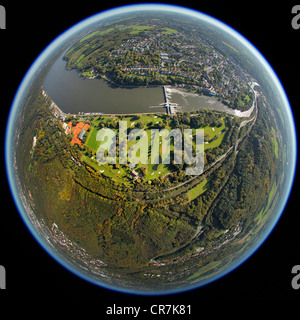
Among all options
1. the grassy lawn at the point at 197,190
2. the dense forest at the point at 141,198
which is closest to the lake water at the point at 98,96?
the dense forest at the point at 141,198

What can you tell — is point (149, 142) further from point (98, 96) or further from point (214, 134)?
Result: point (98, 96)

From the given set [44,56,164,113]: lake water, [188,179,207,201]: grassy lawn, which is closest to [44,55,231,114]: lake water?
[44,56,164,113]: lake water

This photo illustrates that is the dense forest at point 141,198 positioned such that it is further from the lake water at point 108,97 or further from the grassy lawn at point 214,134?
Answer: the lake water at point 108,97

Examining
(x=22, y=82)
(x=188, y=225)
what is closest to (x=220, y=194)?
(x=188, y=225)

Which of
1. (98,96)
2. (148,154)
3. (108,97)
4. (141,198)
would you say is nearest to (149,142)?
(148,154)

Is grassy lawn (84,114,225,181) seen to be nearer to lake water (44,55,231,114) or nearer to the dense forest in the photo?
the dense forest

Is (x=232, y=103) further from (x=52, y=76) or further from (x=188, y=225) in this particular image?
(x=52, y=76)

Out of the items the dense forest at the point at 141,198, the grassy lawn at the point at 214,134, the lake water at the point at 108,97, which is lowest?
the dense forest at the point at 141,198
